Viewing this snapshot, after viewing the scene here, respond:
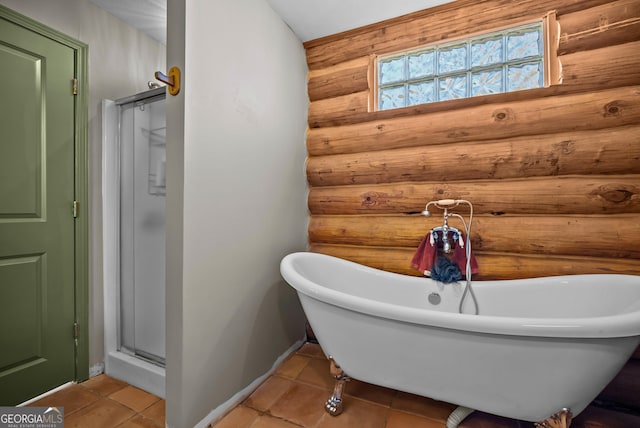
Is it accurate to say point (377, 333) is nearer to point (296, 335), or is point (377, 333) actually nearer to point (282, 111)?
point (296, 335)

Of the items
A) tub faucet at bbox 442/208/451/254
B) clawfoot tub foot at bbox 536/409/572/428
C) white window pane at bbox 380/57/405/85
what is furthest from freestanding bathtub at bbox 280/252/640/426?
white window pane at bbox 380/57/405/85

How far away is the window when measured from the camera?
5.43ft

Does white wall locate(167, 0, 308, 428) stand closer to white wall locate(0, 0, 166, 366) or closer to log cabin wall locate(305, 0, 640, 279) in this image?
log cabin wall locate(305, 0, 640, 279)

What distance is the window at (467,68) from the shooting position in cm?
166

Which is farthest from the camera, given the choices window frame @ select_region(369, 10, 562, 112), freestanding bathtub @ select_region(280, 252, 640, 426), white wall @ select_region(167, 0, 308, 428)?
window frame @ select_region(369, 10, 562, 112)

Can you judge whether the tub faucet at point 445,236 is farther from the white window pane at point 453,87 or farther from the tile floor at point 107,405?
the tile floor at point 107,405

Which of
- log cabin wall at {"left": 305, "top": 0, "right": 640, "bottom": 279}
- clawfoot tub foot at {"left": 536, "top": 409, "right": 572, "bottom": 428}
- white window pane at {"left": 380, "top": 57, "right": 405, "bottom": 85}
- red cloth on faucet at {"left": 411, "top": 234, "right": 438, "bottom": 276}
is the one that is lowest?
clawfoot tub foot at {"left": 536, "top": 409, "right": 572, "bottom": 428}

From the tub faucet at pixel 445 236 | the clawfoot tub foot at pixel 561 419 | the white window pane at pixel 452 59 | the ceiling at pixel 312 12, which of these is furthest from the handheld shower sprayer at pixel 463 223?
the ceiling at pixel 312 12

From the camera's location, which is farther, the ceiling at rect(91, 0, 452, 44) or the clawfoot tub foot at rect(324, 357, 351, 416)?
the ceiling at rect(91, 0, 452, 44)

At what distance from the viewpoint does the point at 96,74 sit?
66.6 inches

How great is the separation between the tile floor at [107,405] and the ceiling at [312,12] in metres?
2.29

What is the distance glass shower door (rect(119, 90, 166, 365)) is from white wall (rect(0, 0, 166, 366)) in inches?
4.8

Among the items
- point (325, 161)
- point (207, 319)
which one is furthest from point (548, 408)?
point (325, 161)

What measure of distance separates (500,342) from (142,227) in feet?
6.30
